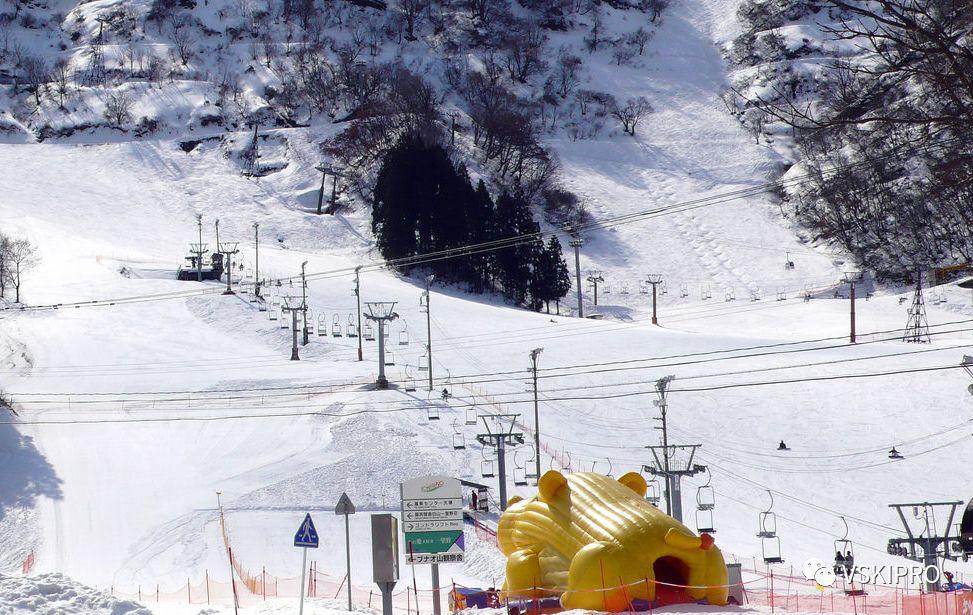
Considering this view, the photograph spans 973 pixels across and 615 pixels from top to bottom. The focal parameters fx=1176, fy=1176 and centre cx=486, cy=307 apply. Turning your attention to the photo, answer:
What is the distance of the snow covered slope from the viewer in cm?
3244

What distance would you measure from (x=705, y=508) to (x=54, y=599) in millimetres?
18787

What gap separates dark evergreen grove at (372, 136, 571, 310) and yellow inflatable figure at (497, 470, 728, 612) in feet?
185

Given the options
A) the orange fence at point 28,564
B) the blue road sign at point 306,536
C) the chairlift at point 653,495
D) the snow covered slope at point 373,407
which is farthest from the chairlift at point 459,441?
the blue road sign at point 306,536

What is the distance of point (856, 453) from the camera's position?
37.5 meters

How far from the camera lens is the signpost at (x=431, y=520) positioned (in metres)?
16.0

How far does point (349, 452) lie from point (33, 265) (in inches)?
1684

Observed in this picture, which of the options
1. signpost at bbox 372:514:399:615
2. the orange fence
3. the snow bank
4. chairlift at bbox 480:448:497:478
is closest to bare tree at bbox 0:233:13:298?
the orange fence

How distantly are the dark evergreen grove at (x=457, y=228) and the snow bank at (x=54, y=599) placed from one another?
58.7m

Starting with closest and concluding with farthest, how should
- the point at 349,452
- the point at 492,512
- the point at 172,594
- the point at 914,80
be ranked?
the point at 914,80
the point at 172,594
the point at 492,512
the point at 349,452

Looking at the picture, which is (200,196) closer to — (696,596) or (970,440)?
(970,440)

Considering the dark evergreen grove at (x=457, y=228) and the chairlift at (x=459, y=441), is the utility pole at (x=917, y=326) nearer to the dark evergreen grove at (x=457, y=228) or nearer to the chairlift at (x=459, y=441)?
the chairlift at (x=459, y=441)

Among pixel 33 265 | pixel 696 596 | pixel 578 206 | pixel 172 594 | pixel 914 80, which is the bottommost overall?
pixel 172 594

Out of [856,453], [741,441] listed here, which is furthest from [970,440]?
[741,441]

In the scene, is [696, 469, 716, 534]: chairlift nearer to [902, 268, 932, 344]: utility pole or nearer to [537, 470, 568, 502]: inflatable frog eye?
Result: [537, 470, 568, 502]: inflatable frog eye
